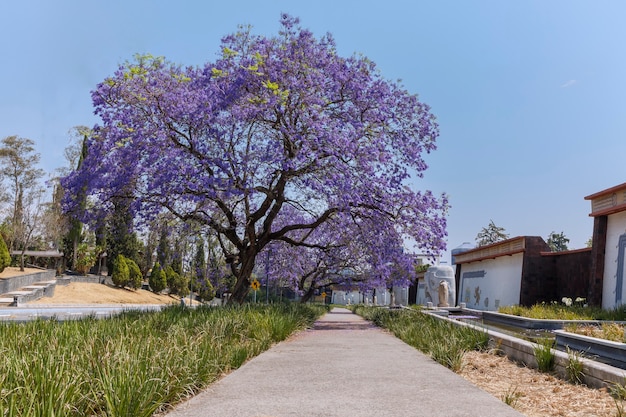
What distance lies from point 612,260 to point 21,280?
107 ft

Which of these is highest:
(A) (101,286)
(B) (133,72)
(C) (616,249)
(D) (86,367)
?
(B) (133,72)

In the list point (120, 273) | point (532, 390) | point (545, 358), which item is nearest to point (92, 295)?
point (120, 273)

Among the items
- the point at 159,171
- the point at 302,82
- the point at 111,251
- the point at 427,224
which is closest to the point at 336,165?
the point at 302,82

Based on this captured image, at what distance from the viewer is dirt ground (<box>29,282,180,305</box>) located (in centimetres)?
3567

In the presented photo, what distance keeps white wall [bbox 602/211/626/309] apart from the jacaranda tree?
6.15 meters

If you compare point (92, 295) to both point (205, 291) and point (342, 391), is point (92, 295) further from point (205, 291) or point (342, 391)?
point (342, 391)

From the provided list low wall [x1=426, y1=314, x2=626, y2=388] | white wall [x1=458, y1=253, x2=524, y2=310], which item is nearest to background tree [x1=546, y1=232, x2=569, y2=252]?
white wall [x1=458, y1=253, x2=524, y2=310]

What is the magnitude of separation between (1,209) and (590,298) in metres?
48.2

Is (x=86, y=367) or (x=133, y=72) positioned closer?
(x=86, y=367)

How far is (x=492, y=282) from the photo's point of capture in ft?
107

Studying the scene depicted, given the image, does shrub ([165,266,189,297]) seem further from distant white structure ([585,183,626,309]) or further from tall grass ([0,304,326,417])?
tall grass ([0,304,326,417])

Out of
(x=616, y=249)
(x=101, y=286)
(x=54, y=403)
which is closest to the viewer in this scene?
(x=54, y=403)

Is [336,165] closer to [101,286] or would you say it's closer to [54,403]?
[54,403]

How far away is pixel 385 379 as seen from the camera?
809 centimetres
